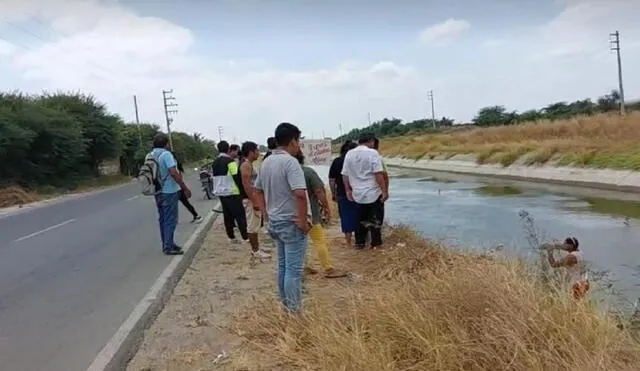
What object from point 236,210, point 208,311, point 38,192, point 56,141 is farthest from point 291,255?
point 56,141

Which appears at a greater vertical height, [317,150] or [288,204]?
[317,150]

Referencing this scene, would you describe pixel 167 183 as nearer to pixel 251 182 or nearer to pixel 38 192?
pixel 251 182

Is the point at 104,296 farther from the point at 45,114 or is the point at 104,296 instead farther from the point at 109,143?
the point at 109,143

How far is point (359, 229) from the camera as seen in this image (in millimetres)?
10016

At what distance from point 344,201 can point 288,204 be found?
4643 mm

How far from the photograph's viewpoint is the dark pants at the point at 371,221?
31.5 ft

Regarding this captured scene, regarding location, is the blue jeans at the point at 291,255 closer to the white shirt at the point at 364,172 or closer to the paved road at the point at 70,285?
the paved road at the point at 70,285

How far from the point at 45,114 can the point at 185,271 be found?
33.5 metres

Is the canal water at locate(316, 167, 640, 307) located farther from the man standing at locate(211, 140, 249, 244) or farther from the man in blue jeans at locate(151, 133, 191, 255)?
the man in blue jeans at locate(151, 133, 191, 255)

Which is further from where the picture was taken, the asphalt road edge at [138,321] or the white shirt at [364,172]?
the white shirt at [364,172]

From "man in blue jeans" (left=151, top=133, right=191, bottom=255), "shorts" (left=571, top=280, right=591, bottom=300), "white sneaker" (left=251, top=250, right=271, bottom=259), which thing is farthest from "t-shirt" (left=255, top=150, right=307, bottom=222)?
"man in blue jeans" (left=151, top=133, right=191, bottom=255)

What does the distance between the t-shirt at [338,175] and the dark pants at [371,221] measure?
1.97 feet

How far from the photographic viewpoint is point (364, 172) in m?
9.45

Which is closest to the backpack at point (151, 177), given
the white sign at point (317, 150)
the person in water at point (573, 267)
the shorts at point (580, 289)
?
the person in water at point (573, 267)
